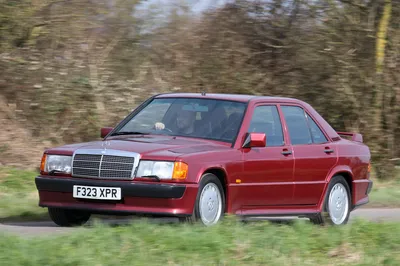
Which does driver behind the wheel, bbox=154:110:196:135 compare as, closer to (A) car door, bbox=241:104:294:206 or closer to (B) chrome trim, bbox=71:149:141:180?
(A) car door, bbox=241:104:294:206

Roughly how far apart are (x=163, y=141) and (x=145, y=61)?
10.2 m

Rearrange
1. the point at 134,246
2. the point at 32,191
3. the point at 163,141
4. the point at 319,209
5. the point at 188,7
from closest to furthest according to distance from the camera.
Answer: the point at 134,246 < the point at 163,141 < the point at 319,209 < the point at 32,191 < the point at 188,7

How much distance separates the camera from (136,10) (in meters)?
19.6

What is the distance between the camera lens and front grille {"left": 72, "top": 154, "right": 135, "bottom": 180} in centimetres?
926

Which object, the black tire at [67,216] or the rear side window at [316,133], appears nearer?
the black tire at [67,216]

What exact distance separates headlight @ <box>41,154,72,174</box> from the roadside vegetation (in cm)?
139

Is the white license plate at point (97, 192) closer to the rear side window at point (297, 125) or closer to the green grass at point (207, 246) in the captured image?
the green grass at point (207, 246)

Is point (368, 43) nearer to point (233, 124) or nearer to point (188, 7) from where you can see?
point (188, 7)

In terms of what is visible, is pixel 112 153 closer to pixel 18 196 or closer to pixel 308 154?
pixel 308 154

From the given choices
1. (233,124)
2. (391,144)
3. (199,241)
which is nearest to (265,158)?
(233,124)

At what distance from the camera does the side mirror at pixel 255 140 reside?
9.97 meters

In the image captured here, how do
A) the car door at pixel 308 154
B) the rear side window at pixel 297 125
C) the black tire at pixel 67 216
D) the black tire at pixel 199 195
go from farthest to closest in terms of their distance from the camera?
the rear side window at pixel 297 125 < the car door at pixel 308 154 < the black tire at pixel 67 216 < the black tire at pixel 199 195

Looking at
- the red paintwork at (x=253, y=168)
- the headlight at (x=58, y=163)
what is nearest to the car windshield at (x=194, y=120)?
the red paintwork at (x=253, y=168)

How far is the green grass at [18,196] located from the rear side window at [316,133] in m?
3.58
